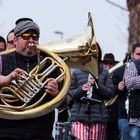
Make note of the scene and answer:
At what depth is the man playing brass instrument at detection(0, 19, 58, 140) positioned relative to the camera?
643 cm

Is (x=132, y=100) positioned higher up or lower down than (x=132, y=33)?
lower down

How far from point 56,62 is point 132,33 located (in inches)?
875

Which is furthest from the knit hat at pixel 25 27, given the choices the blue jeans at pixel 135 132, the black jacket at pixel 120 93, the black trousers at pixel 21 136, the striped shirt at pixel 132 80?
the black jacket at pixel 120 93

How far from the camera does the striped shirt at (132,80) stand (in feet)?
29.0

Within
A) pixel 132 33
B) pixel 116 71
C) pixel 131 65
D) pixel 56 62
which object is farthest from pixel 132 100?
pixel 132 33

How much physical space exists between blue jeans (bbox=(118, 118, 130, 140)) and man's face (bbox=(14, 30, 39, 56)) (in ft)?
10.7

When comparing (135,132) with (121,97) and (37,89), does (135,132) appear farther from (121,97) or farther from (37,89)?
(37,89)

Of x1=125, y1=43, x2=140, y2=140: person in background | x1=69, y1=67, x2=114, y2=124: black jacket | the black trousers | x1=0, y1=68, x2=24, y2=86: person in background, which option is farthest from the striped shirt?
x1=0, y1=68, x2=24, y2=86: person in background

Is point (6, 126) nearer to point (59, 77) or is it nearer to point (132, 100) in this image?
point (59, 77)

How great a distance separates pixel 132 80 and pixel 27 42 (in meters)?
2.53

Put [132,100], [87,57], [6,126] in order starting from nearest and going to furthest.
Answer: [6,126]
[87,57]
[132,100]

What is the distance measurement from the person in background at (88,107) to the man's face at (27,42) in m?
2.59

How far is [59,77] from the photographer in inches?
263

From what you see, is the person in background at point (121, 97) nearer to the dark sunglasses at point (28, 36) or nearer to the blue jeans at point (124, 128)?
the blue jeans at point (124, 128)
